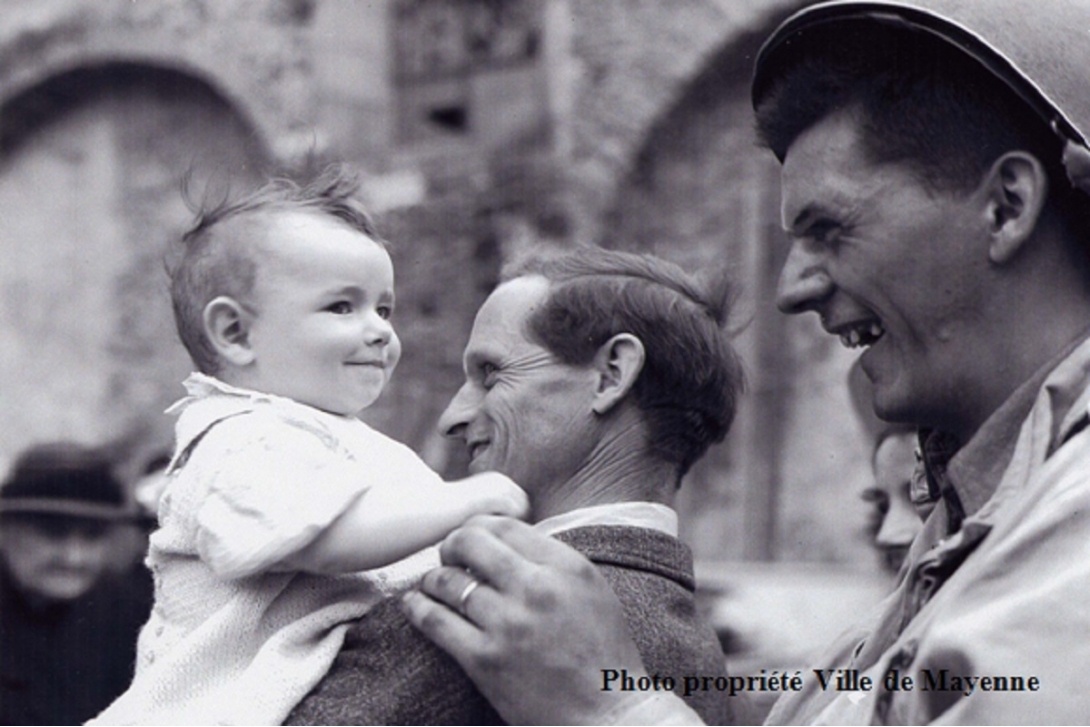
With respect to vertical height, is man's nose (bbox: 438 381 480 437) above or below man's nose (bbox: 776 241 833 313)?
below

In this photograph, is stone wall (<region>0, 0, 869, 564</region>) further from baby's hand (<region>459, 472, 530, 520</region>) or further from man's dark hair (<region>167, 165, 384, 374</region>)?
baby's hand (<region>459, 472, 530, 520</region>)

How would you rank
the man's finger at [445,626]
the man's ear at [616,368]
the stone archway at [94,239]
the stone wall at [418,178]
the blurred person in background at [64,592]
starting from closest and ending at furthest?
the man's finger at [445,626] < the man's ear at [616,368] < the blurred person in background at [64,592] < the stone wall at [418,178] < the stone archway at [94,239]

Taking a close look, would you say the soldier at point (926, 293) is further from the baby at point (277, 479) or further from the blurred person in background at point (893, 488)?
the blurred person in background at point (893, 488)

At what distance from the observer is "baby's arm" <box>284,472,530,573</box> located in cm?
215

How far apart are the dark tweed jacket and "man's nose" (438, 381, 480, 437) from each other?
29 cm

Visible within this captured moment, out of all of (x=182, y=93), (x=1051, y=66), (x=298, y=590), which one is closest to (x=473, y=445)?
(x=298, y=590)

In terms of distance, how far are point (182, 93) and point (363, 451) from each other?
33.0 ft

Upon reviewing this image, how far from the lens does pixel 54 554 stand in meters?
5.50

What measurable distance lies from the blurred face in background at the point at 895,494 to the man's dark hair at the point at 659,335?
56.0 inches

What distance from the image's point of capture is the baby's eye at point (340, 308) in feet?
8.12

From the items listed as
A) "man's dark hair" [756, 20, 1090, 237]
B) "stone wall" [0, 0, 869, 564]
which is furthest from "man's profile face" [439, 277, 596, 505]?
"stone wall" [0, 0, 869, 564]

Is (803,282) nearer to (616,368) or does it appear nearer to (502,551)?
(616,368)

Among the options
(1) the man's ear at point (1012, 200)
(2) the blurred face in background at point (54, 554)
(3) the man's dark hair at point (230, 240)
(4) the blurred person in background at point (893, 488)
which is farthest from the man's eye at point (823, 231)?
(2) the blurred face in background at point (54, 554)

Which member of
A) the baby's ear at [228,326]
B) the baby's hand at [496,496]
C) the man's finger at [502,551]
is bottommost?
the man's finger at [502,551]
